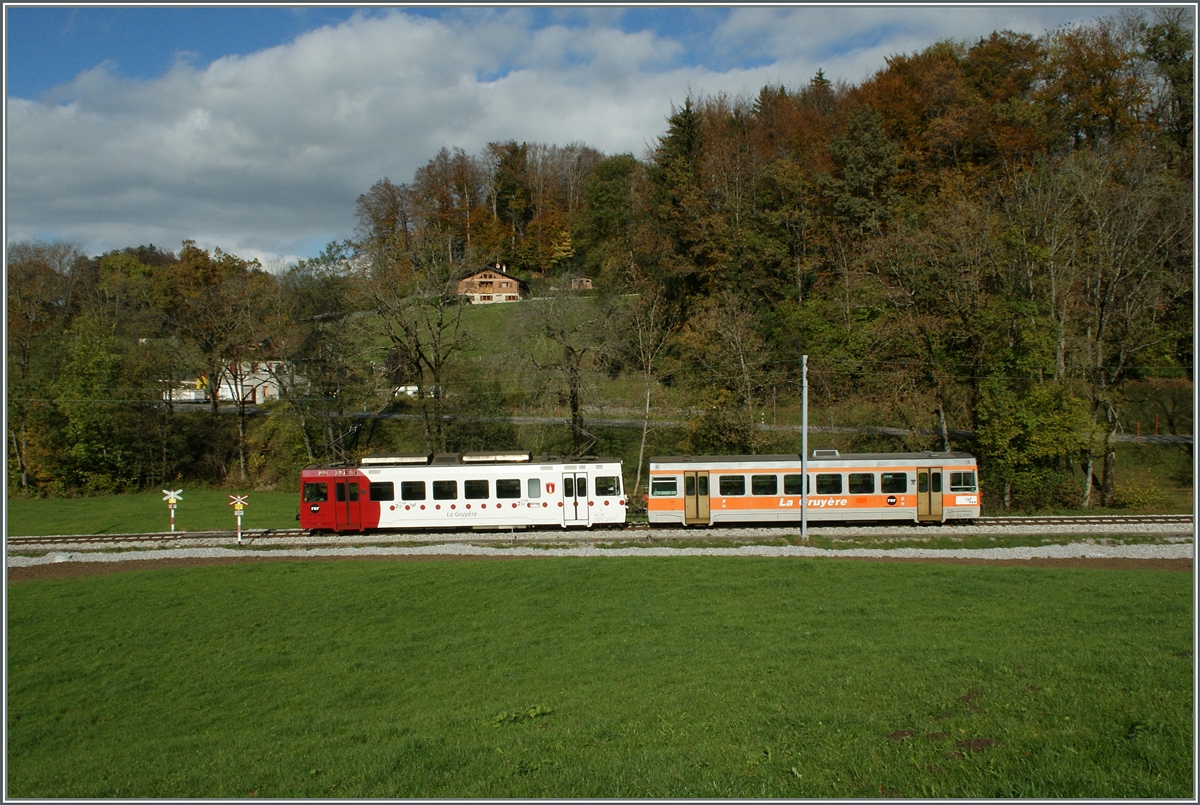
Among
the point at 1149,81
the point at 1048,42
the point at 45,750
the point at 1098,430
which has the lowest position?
the point at 45,750

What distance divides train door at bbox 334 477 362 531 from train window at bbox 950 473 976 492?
22.7 m

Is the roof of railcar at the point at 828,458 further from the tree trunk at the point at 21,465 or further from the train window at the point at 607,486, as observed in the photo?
the tree trunk at the point at 21,465

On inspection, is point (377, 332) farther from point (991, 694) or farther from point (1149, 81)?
point (1149, 81)

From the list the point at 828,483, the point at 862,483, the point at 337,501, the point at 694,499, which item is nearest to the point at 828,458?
the point at 828,483

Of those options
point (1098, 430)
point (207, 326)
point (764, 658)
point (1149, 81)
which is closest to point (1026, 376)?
point (1098, 430)

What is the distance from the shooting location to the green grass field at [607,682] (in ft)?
26.1

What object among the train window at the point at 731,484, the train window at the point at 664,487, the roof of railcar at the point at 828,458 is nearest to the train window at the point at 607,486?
the train window at the point at 664,487

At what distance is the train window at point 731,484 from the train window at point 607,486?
392cm

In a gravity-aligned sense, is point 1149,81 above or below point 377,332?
above

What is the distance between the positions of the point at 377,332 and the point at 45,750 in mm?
33942

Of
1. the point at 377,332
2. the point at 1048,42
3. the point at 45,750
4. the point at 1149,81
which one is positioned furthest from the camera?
the point at 1048,42

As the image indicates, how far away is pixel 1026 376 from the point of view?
32906 millimetres

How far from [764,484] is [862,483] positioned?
361cm

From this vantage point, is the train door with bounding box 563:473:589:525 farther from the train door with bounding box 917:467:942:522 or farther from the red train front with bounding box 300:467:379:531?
the train door with bounding box 917:467:942:522
